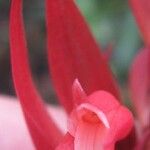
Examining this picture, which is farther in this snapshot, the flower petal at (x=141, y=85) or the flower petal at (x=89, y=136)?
the flower petal at (x=141, y=85)

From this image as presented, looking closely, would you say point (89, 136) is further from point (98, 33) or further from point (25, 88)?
point (98, 33)

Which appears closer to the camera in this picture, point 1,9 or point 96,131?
point 96,131

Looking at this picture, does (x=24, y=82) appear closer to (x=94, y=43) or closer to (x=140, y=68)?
(x=94, y=43)

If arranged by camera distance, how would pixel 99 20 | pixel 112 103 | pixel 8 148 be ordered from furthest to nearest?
1. pixel 99 20
2. pixel 8 148
3. pixel 112 103

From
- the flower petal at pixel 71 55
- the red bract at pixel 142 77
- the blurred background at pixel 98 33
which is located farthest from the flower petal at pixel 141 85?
the blurred background at pixel 98 33

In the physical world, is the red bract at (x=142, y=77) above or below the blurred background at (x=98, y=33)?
above

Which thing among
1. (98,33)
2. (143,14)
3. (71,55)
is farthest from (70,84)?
(98,33)


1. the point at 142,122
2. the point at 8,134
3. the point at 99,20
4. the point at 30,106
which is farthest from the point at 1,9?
the point at 30,106

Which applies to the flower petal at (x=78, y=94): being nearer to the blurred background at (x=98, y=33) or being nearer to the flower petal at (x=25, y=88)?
the flower petal at (x=25, y=88)

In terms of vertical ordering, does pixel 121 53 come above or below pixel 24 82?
below
